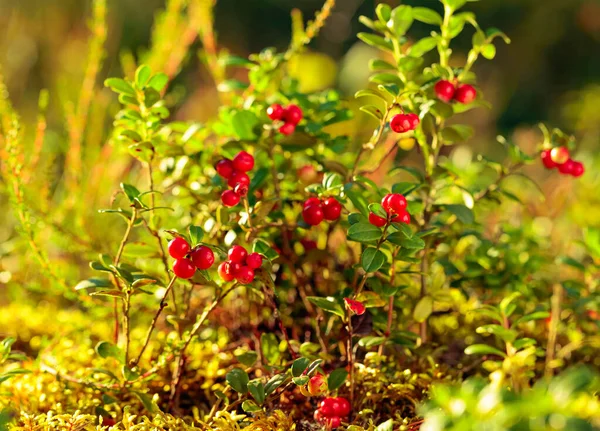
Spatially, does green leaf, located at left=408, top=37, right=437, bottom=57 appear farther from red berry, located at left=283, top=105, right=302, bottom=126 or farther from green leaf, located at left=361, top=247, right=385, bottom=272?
green leaf, located at left=361, top=247, right=385, bottom=272

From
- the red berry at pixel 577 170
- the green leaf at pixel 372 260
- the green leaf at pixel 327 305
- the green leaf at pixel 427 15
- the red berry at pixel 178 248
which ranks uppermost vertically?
the green leaf at pixel 427 15

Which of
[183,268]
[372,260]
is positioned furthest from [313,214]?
[183,268]

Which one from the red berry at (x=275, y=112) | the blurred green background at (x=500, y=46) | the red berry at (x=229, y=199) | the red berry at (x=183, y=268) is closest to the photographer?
the red berry at (x=183, y=268)

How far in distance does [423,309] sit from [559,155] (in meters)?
0.35

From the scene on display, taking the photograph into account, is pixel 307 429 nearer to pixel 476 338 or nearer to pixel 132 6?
pixel 476 338

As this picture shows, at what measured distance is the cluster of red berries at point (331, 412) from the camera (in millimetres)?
901

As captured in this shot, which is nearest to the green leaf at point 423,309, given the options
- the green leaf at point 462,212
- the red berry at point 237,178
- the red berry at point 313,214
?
the green leaf at point 462,212

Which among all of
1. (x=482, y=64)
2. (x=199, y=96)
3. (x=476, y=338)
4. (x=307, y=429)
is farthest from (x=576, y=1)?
(x=307, y=429)

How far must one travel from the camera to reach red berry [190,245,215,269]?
0.82 metres

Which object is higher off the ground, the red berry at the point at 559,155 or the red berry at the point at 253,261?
the red berry at the point at 559,155

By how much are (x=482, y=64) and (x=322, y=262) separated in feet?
18.0

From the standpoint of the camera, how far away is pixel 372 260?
0.88 metres

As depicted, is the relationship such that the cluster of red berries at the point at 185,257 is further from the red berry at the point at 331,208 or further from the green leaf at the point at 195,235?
the red berry at the point at 331,208

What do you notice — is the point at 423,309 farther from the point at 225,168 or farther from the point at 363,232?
the point at 225,168
